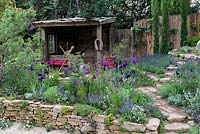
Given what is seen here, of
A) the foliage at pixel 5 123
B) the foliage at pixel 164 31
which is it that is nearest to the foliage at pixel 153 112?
the foliage at pixel 5 123

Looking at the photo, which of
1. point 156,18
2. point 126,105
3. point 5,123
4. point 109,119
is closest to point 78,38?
point 156,18

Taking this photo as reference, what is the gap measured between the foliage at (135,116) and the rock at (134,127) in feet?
0.30

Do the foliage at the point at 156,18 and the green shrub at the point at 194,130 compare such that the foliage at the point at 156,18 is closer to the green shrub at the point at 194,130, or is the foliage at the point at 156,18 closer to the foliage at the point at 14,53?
the foliage at the point at 14,53

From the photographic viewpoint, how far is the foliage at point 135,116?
4.54m

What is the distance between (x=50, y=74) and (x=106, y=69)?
123 centimetres

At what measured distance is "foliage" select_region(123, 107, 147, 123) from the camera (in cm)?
454

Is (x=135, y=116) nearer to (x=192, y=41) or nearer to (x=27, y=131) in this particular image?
(x=27, y=131)

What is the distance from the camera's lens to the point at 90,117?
4.88m

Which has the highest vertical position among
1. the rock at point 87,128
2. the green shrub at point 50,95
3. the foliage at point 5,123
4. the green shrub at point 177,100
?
the green shrub at point 50,95

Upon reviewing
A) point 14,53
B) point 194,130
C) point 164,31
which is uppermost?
point 164,31

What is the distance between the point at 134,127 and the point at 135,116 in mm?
186

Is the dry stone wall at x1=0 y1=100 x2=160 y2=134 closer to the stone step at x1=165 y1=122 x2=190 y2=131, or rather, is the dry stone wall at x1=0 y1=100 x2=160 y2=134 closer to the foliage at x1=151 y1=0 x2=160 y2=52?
the stone step at x1=165 y1=122 x2=190 y2=131

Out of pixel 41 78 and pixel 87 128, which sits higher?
pixel 41 78

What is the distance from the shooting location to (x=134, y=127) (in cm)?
445
